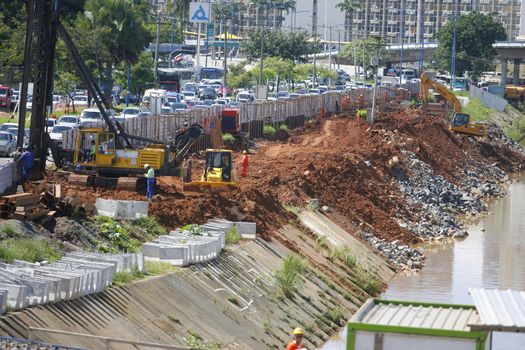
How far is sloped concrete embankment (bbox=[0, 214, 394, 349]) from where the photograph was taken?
29.6 metres

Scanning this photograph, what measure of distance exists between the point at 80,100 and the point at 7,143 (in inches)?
1474

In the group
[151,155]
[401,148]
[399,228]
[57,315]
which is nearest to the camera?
[57,315]

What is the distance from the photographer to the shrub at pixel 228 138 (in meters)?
70.7

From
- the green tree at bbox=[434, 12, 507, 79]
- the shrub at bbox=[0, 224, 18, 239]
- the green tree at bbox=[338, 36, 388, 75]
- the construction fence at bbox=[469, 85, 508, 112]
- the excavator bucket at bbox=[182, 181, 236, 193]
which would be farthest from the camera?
the green tree at bbox=[338, 36, 388, 75]

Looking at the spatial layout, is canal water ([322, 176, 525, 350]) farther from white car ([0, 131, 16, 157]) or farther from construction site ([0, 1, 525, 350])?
white car ([0, 131, 16, 157])

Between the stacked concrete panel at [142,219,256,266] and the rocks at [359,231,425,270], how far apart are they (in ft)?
41.3

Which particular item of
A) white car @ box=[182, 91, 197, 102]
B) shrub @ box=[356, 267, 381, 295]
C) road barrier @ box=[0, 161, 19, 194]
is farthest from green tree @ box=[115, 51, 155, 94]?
road barrier @ box=[0, 161, 19, 194]

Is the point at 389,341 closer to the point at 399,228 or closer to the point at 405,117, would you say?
the point at 399,228

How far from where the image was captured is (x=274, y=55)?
156m

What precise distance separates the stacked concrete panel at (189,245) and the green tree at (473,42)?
403 ft

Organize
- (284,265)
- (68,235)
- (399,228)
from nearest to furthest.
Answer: (68,235) → (284,265) → (399,228)

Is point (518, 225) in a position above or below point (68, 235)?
below

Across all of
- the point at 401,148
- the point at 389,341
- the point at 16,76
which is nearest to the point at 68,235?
the point at 389,341

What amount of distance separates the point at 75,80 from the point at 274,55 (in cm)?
7469
